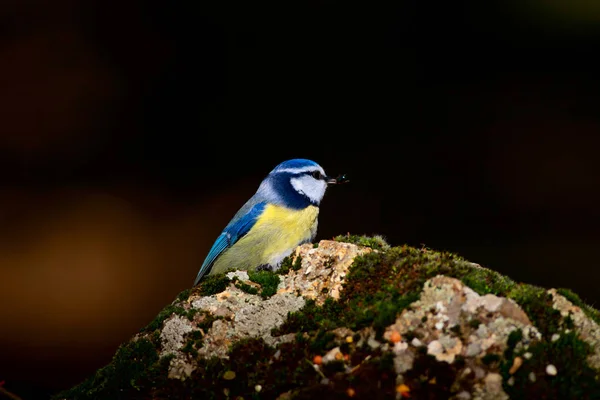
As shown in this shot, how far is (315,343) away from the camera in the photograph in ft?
6.12

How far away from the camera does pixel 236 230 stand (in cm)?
344

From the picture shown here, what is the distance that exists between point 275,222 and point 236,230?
0.27 meters

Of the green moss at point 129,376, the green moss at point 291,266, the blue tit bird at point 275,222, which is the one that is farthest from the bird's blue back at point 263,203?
the green moss at point 129,376

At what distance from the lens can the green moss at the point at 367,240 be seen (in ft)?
8.49

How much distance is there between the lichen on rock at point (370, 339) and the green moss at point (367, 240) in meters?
0.20

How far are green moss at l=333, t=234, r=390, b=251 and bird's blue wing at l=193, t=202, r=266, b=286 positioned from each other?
83 centimetres

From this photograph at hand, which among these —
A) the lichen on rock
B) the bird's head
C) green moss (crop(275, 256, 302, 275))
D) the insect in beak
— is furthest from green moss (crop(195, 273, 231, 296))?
the insect in beak

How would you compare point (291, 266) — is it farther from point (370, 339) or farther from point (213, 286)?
point (370, 339)

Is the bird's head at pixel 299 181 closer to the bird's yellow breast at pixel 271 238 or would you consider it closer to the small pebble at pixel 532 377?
the bird's yellow breast at pixel 271 238

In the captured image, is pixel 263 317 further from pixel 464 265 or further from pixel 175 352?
pixel 464 265

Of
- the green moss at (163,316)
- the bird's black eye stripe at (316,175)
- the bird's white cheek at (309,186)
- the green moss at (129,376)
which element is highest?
the bird's black eye stripe at (316,175)

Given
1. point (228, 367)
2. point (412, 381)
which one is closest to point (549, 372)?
point (412, 381)

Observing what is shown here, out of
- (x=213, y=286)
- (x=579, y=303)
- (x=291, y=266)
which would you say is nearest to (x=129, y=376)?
(x=213, y=286)

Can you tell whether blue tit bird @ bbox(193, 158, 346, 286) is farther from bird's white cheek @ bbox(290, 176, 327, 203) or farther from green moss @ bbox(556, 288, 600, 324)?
green moss @ bbox(556, 288, 600, 324)
